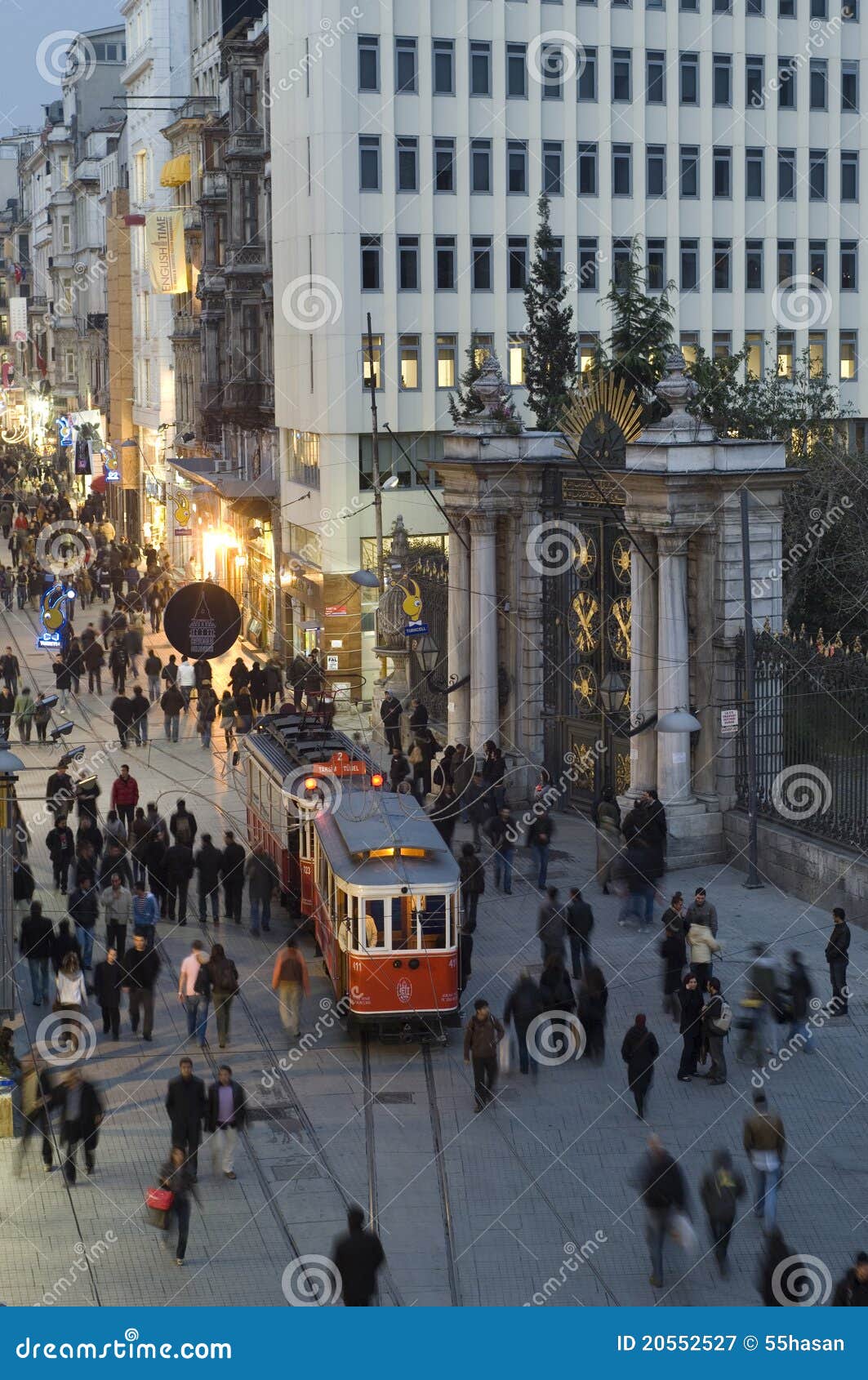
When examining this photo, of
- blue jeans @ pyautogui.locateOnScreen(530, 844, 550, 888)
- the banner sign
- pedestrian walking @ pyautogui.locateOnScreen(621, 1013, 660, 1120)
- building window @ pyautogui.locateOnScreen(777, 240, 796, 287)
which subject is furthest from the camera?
the banner sign

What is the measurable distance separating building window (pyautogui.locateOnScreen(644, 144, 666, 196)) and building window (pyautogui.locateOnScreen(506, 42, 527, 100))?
13.6 ft

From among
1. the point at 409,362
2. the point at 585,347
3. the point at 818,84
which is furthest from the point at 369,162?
the point at 818,84

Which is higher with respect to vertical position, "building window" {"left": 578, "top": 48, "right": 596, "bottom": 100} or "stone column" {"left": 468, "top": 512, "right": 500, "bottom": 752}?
"building window" {"left": 578, "top": 48, "right": 596, "bottom": 100}

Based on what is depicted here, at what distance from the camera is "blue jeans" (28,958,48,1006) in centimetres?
2498

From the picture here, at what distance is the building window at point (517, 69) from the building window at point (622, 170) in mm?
3087

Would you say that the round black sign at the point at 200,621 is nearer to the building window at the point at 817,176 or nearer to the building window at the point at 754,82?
the building window at the point at 754,82

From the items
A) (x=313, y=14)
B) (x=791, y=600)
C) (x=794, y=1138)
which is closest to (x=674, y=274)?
(x=313, y=14)

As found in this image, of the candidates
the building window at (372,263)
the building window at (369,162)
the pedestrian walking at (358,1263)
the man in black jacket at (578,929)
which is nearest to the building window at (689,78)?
the building window at (369,162)

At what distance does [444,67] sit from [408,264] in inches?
193

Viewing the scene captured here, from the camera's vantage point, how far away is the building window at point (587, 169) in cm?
5444

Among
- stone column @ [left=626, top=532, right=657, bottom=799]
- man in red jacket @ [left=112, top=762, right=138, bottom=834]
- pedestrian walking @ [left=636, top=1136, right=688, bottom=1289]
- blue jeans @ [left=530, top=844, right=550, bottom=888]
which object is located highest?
stone column @ [left=626, top=532, right=657, bottom=799]

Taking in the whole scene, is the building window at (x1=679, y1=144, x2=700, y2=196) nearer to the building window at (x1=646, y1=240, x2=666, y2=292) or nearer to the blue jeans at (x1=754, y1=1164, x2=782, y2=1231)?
the building window at (x1=646, y1=240, x2=666, y2=292)

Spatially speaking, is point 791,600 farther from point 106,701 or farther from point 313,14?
point 313,14

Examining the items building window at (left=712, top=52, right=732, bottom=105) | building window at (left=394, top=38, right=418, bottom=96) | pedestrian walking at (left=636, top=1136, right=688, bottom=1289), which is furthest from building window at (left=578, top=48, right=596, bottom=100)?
pedestrian walking at (left=636, top=1136, right=688, bottom=1289)
